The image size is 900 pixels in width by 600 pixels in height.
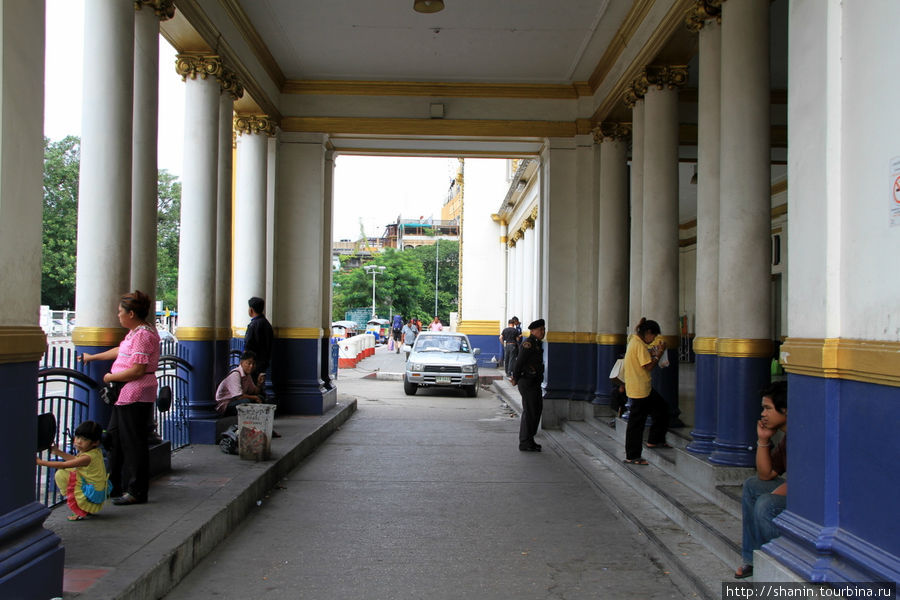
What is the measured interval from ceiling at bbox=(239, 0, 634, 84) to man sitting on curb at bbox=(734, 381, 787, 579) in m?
6.40

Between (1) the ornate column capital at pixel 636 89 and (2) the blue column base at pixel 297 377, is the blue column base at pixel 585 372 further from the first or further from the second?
(2) the blue column base at pixel 297 377

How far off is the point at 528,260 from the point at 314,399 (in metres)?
14.0

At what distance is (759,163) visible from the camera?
22.0 ft

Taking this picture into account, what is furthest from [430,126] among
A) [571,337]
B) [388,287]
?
[388,287]

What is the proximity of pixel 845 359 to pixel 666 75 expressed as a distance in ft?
21.7

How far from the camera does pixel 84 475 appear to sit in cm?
542

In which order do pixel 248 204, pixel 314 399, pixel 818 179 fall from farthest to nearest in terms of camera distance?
pixel 314 399 < pixel 248 204 < pixel 818 179

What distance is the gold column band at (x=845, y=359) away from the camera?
137 inches

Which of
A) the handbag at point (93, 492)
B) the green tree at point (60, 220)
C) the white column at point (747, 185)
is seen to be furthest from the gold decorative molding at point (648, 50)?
the green tree at point (60, 220)

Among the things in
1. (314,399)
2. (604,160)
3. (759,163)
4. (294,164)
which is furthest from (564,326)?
(759,163)

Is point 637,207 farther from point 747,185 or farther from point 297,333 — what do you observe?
point 297,333

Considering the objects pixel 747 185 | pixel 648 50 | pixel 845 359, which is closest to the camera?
pixel 845 359

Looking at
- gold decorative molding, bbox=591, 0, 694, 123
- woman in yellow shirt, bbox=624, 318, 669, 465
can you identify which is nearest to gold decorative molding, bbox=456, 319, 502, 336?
gold decorative molding, bbox=591, 0, 694, 123

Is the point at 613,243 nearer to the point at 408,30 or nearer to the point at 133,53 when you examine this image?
the point at 408,30
